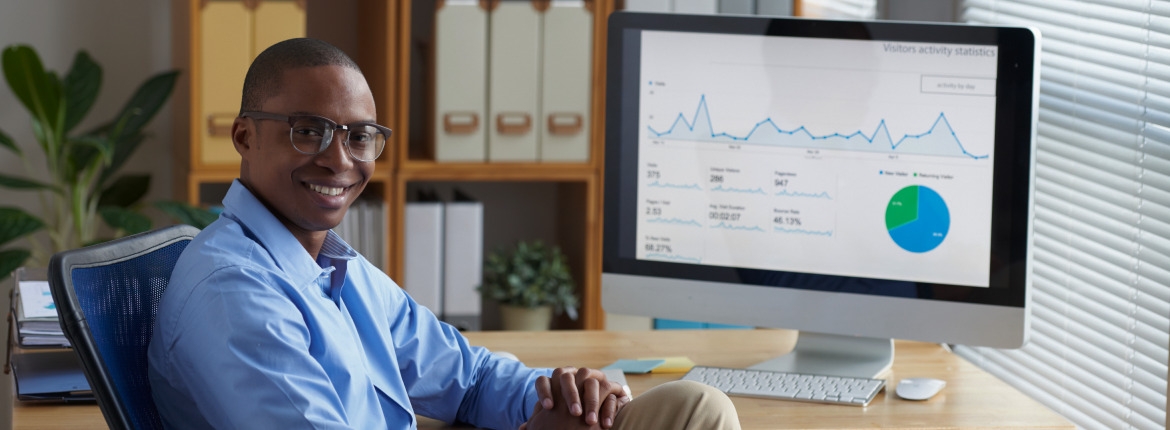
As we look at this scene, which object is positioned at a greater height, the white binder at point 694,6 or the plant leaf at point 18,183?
the white binder at point 694,6

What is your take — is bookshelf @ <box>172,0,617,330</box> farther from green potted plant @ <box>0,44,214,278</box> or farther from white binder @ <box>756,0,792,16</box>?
white binder @ <box>756,0,792,16</box>

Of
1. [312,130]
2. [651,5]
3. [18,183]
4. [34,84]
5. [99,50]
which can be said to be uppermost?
[651,5]

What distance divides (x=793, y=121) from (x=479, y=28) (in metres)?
1.20

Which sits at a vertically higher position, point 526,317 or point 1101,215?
point 1101,215

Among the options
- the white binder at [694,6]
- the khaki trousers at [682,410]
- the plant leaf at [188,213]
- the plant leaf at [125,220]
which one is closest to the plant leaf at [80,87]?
the plant leaf at [125,220]

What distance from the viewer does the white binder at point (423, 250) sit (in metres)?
2.81

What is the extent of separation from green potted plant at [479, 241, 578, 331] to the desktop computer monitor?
1110 mm

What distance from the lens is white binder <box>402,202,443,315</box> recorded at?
2.81 m

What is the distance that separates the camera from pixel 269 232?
121 centimetres

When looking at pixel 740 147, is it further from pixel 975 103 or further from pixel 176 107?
pixel 176 107

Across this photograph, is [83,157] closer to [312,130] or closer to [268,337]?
[312,130]

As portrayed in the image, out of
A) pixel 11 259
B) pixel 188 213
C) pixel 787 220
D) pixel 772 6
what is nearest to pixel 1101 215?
pixel 787 220

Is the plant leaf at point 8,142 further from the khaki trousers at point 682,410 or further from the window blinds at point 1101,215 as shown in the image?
the window blinds at point 1101,215

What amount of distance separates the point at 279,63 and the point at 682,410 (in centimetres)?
58
